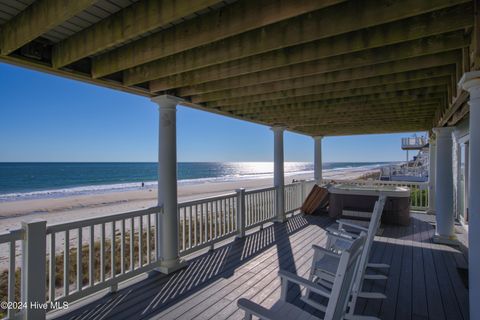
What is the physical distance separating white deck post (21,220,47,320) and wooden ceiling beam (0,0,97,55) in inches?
59.0

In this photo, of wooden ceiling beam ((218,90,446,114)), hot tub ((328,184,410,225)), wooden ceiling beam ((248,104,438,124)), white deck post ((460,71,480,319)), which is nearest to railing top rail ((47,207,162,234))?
wooden ceiling beam ((218,90,446,114))

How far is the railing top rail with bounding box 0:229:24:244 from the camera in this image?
2.00m

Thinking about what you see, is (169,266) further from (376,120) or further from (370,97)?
(376,120)

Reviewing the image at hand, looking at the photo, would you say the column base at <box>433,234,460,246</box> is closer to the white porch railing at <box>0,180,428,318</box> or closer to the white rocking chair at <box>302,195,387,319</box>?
the white rocking chair at <box>302,195,387,319</box>

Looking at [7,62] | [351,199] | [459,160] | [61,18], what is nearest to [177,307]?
[61,18]

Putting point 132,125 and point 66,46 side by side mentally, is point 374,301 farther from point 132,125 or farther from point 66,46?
point 132,125

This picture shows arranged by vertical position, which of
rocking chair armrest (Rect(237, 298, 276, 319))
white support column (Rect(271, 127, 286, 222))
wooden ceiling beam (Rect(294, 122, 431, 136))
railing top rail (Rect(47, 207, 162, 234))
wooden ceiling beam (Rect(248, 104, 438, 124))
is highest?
wooden ceiling beam (Rect(248, 104, 438, 124))

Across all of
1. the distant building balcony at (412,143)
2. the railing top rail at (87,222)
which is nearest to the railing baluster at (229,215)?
the railing top rail at (87,222)

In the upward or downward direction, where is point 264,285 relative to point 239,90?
downward

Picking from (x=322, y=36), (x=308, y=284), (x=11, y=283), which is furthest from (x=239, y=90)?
(x=11, y=283)

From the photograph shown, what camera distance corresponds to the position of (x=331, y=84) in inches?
129

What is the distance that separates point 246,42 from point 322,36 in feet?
2.14

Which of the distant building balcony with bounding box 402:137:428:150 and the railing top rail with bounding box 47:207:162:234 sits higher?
the distant building balcony with bounding box 402:137:428:150

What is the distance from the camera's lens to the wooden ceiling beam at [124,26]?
163 centimetres
